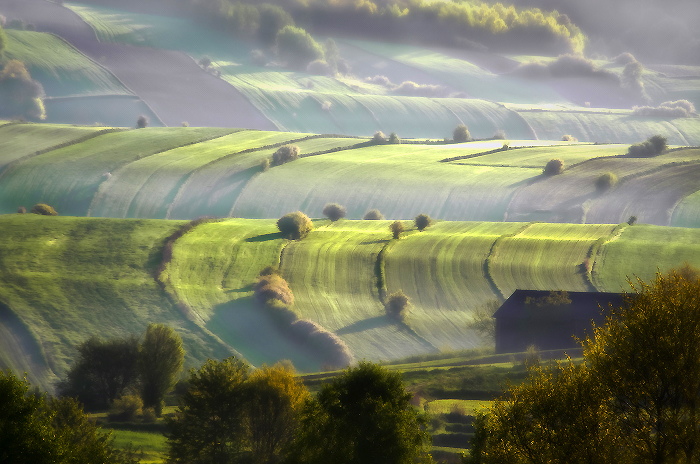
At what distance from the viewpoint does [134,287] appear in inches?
2416

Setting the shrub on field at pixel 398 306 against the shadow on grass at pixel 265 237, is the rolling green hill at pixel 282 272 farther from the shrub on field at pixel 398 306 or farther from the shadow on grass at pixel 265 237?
the shrub on field at pixel 398 306

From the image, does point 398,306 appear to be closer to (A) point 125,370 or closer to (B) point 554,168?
(A) point 125,370

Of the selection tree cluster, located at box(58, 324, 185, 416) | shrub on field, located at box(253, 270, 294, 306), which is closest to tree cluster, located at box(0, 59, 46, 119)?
shrub on field, located at box(253, 270, 294, 306)

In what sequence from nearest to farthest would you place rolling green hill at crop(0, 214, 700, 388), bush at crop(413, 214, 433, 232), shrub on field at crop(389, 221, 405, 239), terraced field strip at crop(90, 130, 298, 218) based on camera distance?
1. rolling green hill at crop(0, 214, 700, 388)
2. shrub on field at crop(389, 221, 405, 239)
3. bush at crop(413, 214, 433, 232)
4. terraced field strip at crop(90, 130, 298, 218)

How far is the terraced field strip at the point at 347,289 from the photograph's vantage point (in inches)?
2238

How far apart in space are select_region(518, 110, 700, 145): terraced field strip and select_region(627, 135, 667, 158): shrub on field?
6513 centimetres

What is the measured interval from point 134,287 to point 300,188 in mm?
45611

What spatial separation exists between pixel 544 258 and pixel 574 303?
505 inches

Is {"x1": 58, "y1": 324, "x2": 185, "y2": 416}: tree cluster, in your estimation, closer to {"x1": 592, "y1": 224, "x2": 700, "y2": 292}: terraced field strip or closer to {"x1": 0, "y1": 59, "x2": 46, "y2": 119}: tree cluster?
{"x1": 592, "y1": 224, "x2": 700, "y2": 292}: terraced field strip

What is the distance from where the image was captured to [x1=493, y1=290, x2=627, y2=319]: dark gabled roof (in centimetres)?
5314

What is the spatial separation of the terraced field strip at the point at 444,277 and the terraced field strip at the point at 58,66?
14399cm

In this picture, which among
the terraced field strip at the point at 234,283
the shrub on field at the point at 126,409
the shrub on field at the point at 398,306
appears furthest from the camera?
the shrub on field at the point at 398,306

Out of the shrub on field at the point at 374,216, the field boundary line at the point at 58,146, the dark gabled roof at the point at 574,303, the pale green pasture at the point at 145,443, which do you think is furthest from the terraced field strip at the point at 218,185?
the pale green pasture at the point at 145,443

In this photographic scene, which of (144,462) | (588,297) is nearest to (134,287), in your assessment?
(144,462)
